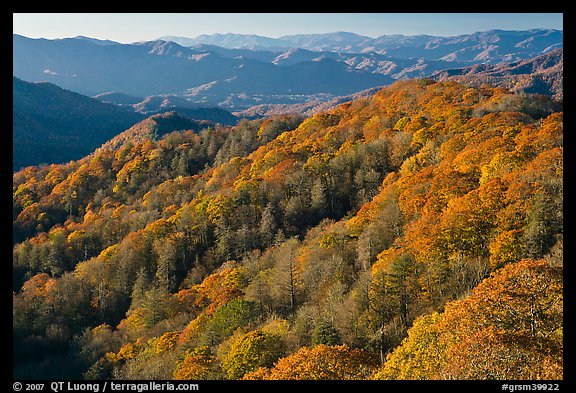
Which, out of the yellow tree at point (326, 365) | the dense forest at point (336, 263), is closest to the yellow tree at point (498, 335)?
the dense forest at point (336, 263)

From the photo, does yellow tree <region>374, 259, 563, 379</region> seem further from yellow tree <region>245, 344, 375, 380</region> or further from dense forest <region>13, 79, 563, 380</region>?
Result: yellow tree <region>245, 344, 375, 380</region>

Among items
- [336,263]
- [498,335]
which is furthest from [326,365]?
Answer: [336,263]

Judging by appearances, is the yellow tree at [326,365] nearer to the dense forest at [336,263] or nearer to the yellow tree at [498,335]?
the dense forest at [336,263]

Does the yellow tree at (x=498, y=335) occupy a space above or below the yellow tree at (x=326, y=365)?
above

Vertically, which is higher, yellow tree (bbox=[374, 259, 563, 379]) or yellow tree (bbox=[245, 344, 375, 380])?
yellow tree (bbox=[374, 259, 563, 379])

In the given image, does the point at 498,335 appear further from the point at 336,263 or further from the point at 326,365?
the point at 336,263

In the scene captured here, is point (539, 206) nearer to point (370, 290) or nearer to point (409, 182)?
point (370, 290)

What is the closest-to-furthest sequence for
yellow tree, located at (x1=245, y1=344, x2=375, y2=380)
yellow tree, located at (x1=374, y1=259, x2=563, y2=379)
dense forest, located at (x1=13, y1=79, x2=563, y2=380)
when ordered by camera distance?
yellow tree, located at (x1=374, y1=259, x2=563, y2=379) → dense forest, located at (x1=13, y1=79, x2=563, y2=380) → yellow tree, located at (x1=245, y1=344, x2=375, y2=380)

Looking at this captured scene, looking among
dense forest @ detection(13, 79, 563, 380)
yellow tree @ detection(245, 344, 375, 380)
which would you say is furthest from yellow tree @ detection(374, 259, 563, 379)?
yellow tree @ detection(245, 344, 375, 380)

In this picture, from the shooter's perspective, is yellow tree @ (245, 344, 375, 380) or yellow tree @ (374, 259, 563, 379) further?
yellow tree @ (245, 344, 375, 380)

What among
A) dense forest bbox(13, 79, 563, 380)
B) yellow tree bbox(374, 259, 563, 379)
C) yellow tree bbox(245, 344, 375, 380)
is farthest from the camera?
yellow tree bbox(245, 344, 375, 380)
